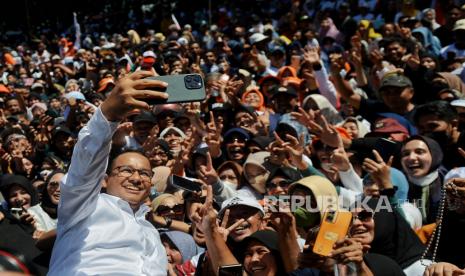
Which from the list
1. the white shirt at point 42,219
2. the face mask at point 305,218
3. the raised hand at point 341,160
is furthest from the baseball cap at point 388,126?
the white shirt at point 42,219

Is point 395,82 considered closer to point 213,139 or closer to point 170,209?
point 213,139

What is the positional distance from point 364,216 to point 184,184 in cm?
124

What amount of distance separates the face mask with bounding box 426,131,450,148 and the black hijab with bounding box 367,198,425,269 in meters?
1.67

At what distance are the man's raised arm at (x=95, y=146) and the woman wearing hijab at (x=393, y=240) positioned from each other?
148 centimetres

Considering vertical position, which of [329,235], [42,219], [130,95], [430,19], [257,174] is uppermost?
[130,95]

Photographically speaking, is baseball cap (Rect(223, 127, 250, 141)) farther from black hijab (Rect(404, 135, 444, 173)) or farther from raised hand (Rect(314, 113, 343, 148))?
black hijab (Rect(404, 135, 444, 173))

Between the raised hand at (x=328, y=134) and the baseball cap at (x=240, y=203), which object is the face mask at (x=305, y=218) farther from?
the raised hand at (x=328, y=134)

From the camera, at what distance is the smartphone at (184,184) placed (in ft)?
15.3

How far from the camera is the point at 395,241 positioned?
4070 mm

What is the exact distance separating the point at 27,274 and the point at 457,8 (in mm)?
9624

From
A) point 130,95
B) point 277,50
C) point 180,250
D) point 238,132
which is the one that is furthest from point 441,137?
point 277,50

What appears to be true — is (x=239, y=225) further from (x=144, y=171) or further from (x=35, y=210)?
(x=35, y=210)

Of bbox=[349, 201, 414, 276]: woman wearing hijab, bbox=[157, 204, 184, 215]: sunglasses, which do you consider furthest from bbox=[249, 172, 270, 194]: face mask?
bbox=[349, 201, 414, 276]: woman wearing hijab

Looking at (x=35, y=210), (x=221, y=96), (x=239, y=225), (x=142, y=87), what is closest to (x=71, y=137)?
(x=221, y=96)
